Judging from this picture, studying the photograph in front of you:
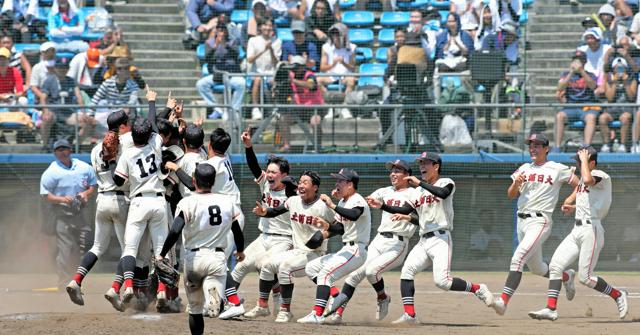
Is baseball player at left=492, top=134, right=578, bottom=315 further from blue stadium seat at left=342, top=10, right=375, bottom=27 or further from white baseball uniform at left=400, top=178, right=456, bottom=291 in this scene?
blue stadium seat at left=342, top=10, right=375, bottom=27

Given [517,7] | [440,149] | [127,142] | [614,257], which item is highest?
[517,7]

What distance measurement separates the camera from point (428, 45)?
1627cm

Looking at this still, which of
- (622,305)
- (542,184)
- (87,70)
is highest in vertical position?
(87,70)

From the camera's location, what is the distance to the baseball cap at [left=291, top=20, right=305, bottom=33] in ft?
54.9

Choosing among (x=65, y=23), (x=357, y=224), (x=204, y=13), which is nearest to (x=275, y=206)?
(x=357, y=224)

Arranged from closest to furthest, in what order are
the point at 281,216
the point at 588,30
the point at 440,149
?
the point at 281,216 < the point at 440,149 < the point at 588,30

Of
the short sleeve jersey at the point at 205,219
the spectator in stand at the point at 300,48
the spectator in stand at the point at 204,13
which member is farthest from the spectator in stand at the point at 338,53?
the short sleeve jersey at the point at 205,219

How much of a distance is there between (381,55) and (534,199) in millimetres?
6685

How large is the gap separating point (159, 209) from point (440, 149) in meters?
6.25

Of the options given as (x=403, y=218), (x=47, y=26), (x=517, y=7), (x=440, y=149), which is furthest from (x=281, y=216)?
(x=47, y=26)

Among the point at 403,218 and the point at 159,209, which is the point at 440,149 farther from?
the point at 159,209

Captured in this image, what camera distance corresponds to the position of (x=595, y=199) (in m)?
11.3

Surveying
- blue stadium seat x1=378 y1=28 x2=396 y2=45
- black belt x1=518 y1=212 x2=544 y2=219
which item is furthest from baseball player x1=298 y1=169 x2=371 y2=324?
blue stadium seat x1=378 y1=28 x2=396 y2=45

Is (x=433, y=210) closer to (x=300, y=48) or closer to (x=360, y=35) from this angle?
(x=300, y=48)
